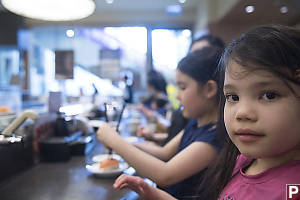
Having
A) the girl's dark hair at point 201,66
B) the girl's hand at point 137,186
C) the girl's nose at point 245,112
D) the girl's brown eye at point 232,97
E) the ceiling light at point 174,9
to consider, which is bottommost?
the girl's hand at point 137,186

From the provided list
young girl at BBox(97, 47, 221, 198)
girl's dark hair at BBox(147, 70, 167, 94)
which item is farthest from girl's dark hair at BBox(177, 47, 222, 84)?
girl's dark hair at BBox(147, 70, 167, 94)

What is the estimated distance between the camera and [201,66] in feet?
3.51

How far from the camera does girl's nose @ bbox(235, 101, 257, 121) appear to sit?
0.54m

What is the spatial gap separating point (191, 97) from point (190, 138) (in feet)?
0.60

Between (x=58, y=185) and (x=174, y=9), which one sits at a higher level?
(x=174, y=9)

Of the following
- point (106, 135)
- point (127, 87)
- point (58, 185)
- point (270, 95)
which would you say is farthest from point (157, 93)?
point (270, 95)

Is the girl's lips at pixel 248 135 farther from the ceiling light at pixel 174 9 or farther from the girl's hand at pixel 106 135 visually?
the ceiling light at pixel 174 9

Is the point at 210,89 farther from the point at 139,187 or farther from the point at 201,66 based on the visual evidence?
the point at 139,187

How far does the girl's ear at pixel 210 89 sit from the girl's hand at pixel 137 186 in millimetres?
462

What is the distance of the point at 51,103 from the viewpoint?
51.6 inches

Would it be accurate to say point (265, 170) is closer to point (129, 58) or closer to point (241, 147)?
point (241, 147)

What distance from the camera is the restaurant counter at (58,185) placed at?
31.7 inches

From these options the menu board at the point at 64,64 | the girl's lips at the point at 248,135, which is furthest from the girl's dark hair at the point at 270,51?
the menu board at the point at 64,64

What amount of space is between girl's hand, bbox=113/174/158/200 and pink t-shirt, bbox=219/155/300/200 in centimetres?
21
